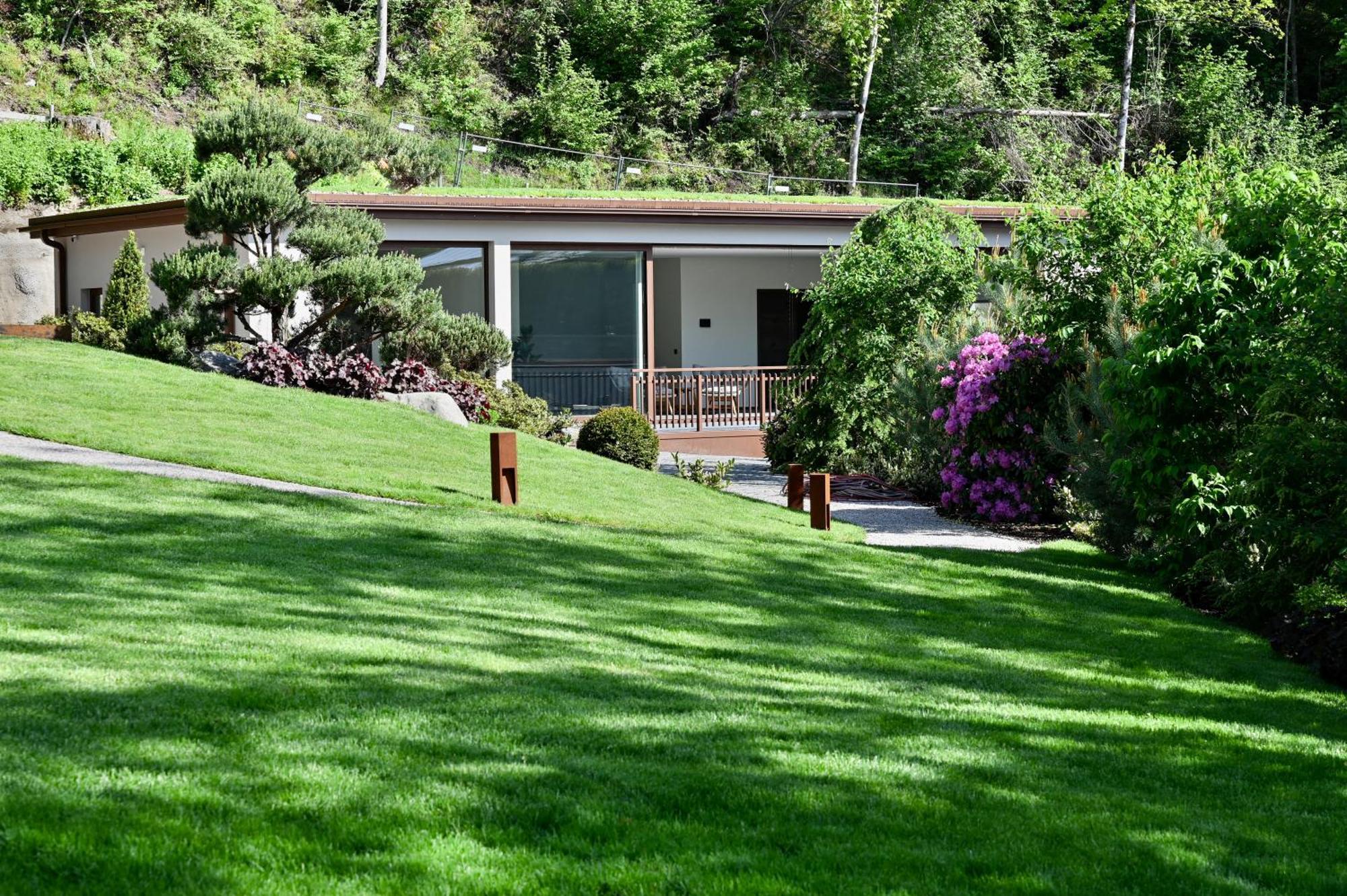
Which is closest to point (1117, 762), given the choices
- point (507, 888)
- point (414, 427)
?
point (507, 888)

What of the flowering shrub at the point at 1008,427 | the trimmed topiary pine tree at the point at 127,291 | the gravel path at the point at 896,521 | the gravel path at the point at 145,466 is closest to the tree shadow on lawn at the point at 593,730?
the gravel path at the point at 145,466

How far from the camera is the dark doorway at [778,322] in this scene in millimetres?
28438

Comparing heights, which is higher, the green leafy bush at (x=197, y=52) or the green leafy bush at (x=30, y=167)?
the green leafy bush at (x=197, y=52)

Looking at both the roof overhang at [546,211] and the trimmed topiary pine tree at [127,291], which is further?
the roof overhang at [546,211]

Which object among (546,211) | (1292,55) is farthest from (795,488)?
(1292,55)

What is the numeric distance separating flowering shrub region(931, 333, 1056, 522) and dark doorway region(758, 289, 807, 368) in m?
12.4

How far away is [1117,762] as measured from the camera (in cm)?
565

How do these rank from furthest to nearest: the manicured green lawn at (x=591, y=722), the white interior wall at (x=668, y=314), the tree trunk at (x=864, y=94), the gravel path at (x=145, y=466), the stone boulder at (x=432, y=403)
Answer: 1. the tree trunk at (x=864, y=94)
2. the white interior wall at (x=668, y=314)
3. the stone boulder at (x=432, y=403)
4. the gravel path at (x=145, y=466)
5. the manicured green lawn at (x=591, y=722)

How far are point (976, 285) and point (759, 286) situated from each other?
9.85 meters

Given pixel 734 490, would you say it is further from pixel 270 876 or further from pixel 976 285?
pixel 270 876

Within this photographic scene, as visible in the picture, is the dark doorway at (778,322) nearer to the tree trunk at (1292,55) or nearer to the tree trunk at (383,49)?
the tree trunk at (383,49)

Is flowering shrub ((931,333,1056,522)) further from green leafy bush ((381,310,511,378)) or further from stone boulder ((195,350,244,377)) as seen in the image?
stone boulder ((195,350,244,377))

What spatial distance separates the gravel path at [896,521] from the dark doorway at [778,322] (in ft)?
28.5

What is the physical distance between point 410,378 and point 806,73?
102 feet
